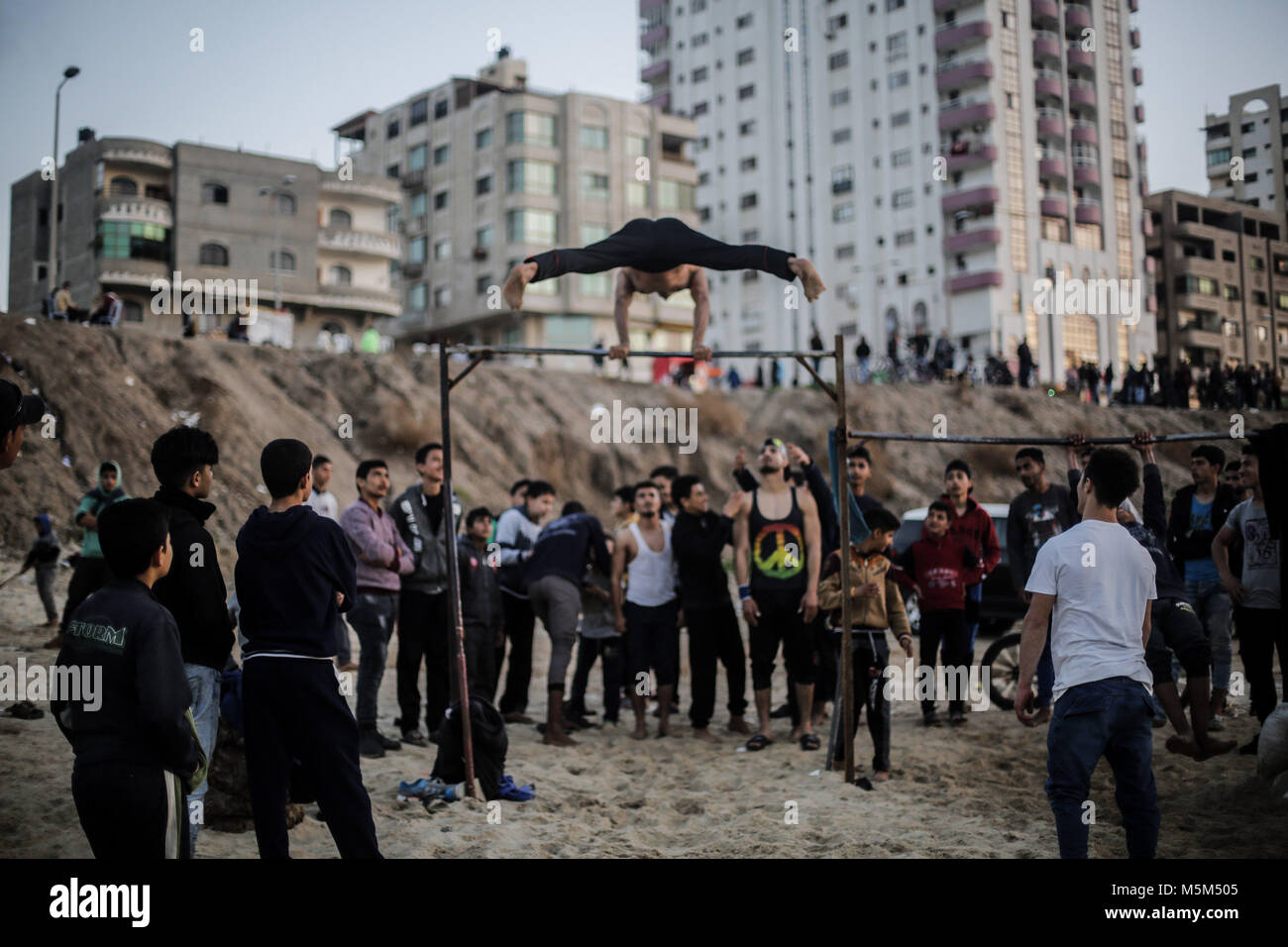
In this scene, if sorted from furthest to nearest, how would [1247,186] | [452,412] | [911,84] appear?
[911,84]
[452,412]
[1247,186]

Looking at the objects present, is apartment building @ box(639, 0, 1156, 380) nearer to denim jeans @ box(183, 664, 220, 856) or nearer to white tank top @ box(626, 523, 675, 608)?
white tank top @ box(626, 523, 675, 608)

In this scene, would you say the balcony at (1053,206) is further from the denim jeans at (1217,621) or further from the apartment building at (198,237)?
the denim jeans at (1217,621)

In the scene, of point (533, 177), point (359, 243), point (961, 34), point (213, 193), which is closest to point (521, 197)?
point (533, 177)

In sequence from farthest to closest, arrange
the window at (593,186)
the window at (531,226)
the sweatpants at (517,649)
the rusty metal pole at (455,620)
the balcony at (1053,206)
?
the balcony at (1053,206), the window at (593,186), the window at (531,226), the sweatpants at (517,649), the rusty metal pole at (455,620)

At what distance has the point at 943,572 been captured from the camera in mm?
9328

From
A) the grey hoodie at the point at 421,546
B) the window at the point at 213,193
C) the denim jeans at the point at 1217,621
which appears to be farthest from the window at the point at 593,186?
the denim jeans at the point at 1217,621

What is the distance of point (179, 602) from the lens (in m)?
5.08

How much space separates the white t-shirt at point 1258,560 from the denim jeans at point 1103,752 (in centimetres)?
365

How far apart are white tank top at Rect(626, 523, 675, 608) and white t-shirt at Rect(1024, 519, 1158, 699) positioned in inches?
202

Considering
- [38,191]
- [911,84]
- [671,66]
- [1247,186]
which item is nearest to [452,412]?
[1247,186]

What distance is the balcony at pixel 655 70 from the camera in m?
74.5

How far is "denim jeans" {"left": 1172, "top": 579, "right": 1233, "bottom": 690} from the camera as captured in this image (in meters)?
8.48
